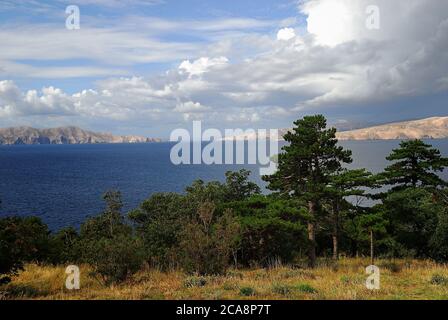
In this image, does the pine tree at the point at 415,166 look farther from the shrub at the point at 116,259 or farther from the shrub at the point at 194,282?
the shrub at the point at 116,259

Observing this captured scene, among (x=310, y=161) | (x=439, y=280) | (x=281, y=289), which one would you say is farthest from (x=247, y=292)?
(x=310, y=161)

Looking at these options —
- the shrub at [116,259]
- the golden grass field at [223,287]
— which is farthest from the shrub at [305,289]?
the shrub at [116,259]

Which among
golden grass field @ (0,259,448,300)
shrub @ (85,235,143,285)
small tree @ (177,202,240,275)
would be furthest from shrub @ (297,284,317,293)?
shrub @ (85,235,143,285)

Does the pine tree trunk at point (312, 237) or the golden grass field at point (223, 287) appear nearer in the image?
the golden grass field at point (223, 287)

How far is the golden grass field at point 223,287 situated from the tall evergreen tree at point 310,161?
25.4 ft

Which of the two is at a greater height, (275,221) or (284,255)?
(275,221)

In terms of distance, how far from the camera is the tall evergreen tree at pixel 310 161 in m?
25.1

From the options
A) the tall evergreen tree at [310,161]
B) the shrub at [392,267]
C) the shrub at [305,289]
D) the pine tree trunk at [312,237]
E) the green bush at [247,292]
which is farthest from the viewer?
the tall evergreen tree at [310,161]

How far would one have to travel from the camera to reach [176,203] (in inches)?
1324

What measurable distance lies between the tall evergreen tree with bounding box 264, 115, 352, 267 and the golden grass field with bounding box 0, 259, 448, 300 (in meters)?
7.74
